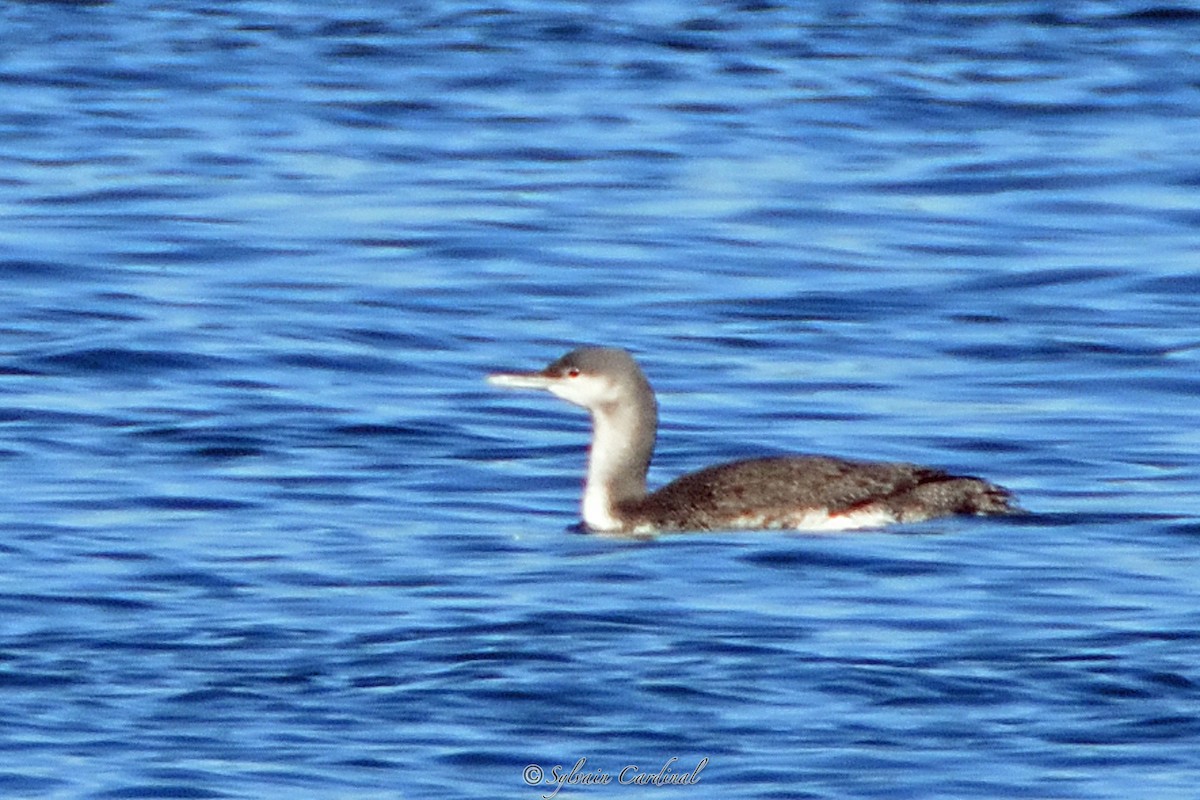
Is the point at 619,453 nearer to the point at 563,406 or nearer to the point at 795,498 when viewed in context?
the point at 795,498

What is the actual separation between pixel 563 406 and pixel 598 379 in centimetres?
287

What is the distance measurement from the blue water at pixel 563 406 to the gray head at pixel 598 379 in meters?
0.52

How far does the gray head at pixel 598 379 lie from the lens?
12.6 metres

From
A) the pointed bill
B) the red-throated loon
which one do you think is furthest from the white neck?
the pointed bill

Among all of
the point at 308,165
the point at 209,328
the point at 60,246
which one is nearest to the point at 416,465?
the point at 209,328

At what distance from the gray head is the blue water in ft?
1.69

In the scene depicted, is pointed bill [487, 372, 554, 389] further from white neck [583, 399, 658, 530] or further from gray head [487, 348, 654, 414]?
white neck [583, 399, 658, 530]

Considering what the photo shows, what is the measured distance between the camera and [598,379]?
41.4 feet

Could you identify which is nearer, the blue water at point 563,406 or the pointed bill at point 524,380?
the blue water at point 563,406

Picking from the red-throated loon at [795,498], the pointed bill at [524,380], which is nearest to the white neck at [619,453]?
the red-throated loon at [795,498]

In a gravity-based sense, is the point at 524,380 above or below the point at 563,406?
above

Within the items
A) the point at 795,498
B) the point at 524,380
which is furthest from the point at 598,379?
the point at 795,498

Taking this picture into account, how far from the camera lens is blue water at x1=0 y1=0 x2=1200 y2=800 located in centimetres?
844

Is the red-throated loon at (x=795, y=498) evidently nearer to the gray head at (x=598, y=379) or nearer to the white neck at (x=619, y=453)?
the white neck at (x=619, y=453)
